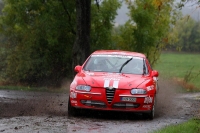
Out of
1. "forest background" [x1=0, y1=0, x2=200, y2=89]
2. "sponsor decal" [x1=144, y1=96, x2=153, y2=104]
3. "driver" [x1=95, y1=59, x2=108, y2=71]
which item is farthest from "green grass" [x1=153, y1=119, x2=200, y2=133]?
"forest background" [x1=0, y1=0, x2=200, y2=89]

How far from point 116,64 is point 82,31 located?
9.80 m

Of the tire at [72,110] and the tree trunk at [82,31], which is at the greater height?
the tree trunk at [82,31]

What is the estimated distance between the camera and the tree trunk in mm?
23906

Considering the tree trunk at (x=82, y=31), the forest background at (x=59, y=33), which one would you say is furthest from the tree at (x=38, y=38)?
the tree trunk at (x=82, y=31)

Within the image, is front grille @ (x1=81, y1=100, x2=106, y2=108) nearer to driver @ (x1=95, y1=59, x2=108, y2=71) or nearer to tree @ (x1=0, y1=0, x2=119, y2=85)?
driver @ (x1=95, y1=59, x2=108, y2=71)

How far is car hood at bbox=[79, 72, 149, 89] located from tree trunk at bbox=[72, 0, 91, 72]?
10.3m

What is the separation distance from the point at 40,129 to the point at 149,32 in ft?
71.8

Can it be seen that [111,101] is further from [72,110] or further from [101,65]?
[101,65]

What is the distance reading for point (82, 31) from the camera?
2427 cm

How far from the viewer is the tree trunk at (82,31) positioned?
2391 cm

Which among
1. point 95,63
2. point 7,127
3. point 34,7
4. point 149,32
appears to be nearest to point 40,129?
point 7,127

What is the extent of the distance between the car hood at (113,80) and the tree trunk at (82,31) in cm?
1029

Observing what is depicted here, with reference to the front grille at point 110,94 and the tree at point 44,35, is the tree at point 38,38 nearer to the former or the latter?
the tree at point 44,35

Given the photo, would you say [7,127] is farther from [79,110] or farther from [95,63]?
[95,63]
